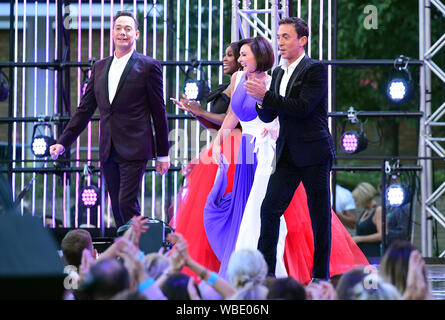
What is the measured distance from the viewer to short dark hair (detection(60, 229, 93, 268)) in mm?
3789

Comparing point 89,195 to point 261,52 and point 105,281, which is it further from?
point 105,281

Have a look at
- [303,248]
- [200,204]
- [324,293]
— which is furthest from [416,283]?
[200,204]

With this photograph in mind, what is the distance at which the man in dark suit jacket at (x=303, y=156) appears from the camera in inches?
184

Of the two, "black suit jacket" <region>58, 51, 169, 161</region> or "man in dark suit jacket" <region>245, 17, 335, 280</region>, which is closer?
"man in dark suit jacket" <region>245, 17, 335, 280</region>

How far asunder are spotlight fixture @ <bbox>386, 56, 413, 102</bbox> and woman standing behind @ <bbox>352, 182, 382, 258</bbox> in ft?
3.51

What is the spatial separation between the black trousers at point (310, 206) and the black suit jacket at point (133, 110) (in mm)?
851

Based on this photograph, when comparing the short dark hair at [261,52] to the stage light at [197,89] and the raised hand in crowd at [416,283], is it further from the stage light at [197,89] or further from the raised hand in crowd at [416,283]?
the stage light at [197,89]

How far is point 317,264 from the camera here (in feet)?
15.4

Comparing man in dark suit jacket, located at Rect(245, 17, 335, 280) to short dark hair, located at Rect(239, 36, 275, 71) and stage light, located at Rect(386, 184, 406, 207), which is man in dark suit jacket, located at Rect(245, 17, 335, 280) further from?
stage light, located at Rect(386, 184, 406, 207)

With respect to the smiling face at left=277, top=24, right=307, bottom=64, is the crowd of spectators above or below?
below

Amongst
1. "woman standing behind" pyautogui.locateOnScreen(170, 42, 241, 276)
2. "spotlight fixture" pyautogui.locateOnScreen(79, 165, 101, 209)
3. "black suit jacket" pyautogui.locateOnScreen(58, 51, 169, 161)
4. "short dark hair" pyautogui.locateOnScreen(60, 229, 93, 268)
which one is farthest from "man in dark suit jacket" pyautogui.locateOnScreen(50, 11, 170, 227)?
"spotlight fixture" pyautogui.locateOnScreen(79, 165, 101, 209)

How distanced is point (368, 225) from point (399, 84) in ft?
4.74

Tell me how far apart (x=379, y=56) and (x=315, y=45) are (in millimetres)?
1040
